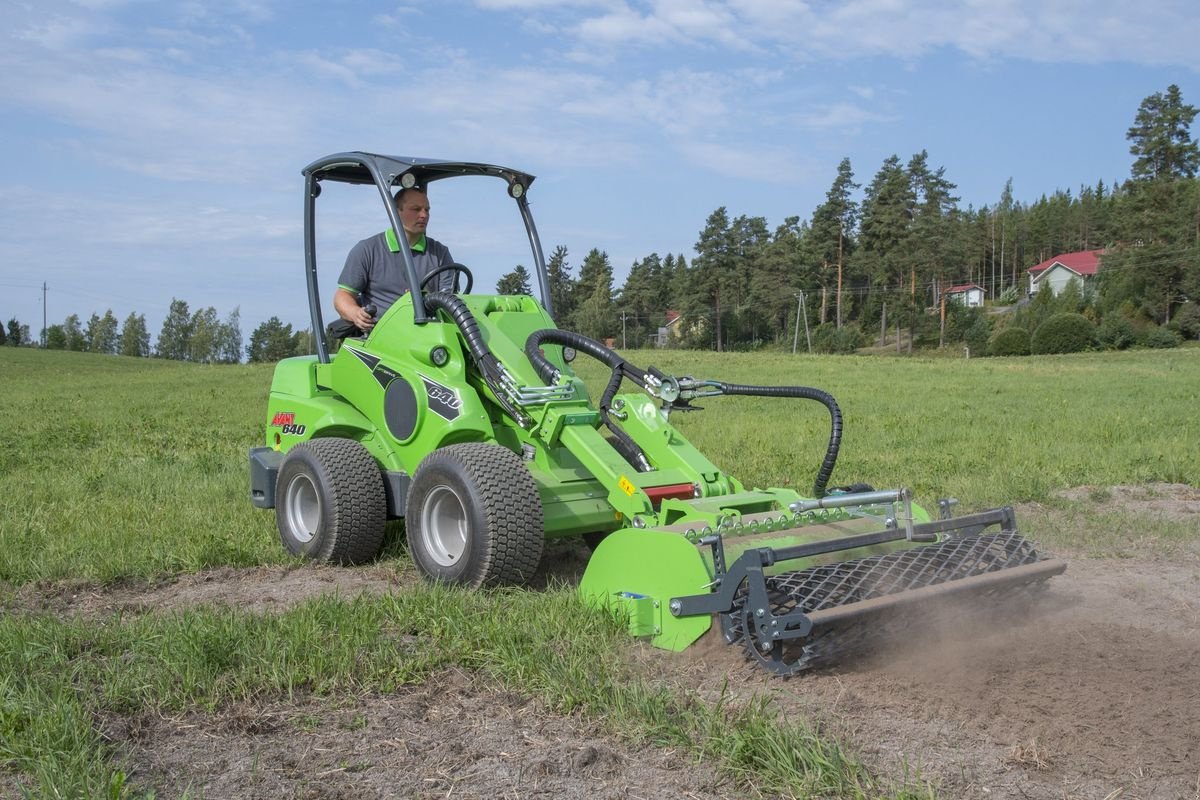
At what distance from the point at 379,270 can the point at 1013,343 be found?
56077 mm

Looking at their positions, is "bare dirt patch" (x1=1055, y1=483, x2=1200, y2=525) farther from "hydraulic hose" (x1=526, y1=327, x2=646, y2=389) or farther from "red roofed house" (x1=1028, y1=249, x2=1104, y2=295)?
"red roofed house" (x1=1028, y1=249, x2=1104, y2=295)

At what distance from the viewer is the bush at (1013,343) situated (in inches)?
2254

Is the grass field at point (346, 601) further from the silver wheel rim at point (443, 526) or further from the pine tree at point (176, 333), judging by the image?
the pine tree at point (176, 333)

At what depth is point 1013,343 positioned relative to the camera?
57500 millimetres

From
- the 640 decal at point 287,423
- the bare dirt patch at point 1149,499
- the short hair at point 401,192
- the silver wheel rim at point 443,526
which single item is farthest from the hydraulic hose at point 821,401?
the bare dirt patch at point 1149,499

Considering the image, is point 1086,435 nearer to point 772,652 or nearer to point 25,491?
point 772,652

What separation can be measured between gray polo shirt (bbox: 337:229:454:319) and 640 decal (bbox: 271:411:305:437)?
904mm

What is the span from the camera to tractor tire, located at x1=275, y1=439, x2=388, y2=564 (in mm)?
6043

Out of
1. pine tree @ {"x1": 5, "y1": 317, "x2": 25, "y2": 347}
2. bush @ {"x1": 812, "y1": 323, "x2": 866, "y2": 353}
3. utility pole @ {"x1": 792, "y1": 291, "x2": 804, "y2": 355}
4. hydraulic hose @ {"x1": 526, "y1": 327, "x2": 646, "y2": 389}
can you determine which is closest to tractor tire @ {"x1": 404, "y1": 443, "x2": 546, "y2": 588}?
hydraulic hose @ {"x1": 526, "y1": 327, "x2": 646, "y2": 389}

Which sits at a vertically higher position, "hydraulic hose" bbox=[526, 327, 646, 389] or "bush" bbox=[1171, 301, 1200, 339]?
"bush" bbox=[1171, 301, 1200, 339]

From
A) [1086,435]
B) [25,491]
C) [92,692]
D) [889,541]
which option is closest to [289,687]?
[92,692]

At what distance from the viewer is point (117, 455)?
1191cm

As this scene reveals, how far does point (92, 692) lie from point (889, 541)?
329 cm

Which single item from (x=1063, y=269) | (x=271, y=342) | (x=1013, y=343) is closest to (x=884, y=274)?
(x=1013, y=343)
